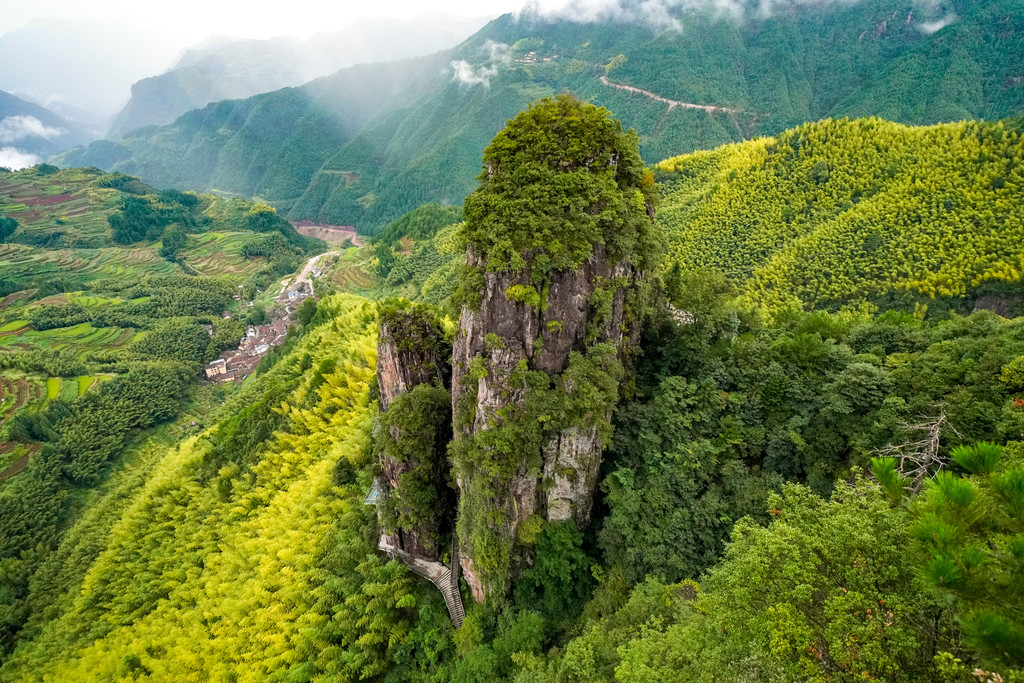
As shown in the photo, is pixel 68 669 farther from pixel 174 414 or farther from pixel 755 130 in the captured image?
pixel 755 130

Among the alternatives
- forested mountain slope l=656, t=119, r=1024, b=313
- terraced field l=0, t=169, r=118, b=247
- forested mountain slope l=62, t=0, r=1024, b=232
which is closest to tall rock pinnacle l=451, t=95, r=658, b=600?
forested mountain slope l=656, t=119, r=1024, b=313

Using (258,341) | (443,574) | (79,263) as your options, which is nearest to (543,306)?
(443,574)

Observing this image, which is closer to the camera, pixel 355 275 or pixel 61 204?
pixel 355 275

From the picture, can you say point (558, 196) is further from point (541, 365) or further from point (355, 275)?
point (355, 275)

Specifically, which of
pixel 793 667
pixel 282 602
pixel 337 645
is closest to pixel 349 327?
pixel 282 602

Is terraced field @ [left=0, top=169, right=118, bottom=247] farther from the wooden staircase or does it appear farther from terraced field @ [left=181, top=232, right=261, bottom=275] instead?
the wooden staircase

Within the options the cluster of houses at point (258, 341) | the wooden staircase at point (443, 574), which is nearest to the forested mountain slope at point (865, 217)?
the wooden staircase at point (443, 574)
